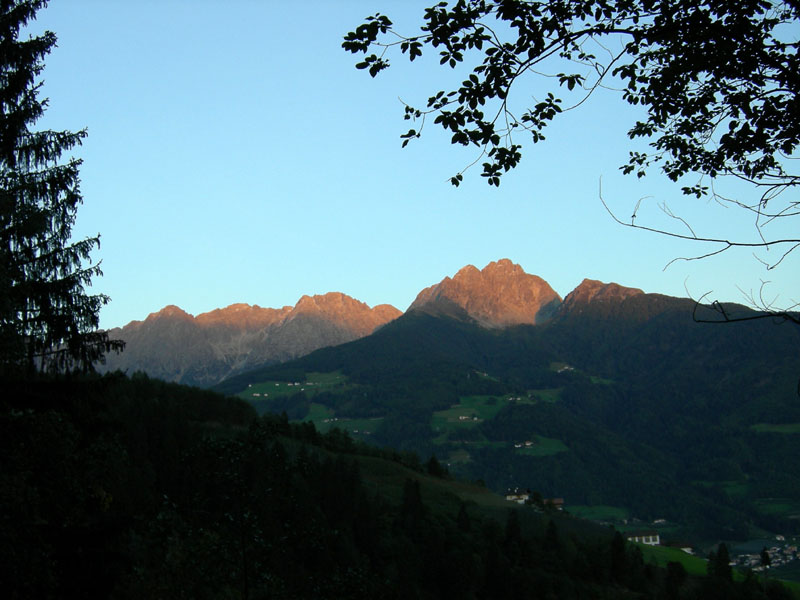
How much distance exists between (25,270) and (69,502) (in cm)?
433

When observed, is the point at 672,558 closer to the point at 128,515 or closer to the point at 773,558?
the point at 773,558

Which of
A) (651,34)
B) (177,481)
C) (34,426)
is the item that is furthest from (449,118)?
(177,481)

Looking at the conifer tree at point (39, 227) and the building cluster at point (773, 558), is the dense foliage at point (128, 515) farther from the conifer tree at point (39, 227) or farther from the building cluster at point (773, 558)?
the building cluster at point (773, 558)

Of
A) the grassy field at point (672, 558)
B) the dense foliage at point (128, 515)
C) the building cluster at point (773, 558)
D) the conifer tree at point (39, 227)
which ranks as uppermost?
the conifer tree at point (39, 227)

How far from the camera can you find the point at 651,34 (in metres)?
9.12

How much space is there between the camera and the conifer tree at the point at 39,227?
48.5 feet

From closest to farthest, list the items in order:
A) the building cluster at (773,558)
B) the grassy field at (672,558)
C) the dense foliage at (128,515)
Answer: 1. the dense foliage at (128,515)
2. the grassy field at (672,558)
3. the building cluster at (773,558)

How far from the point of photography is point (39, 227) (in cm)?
1467

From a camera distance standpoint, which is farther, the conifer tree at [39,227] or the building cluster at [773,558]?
the building cluster at [773,558]

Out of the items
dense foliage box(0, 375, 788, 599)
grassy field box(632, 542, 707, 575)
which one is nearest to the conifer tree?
dense foliage box(0, 375, 788, 599)

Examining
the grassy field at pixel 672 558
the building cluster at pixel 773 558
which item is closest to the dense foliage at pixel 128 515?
the grassy field at pixel 672 558

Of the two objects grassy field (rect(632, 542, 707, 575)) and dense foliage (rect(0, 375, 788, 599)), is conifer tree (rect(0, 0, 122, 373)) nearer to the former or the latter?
dense foliage (rect(0, 375, 788, 599))

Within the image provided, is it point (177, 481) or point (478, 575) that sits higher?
point (177, 481)

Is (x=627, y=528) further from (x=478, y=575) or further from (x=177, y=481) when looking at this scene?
(x=177, y=481)
